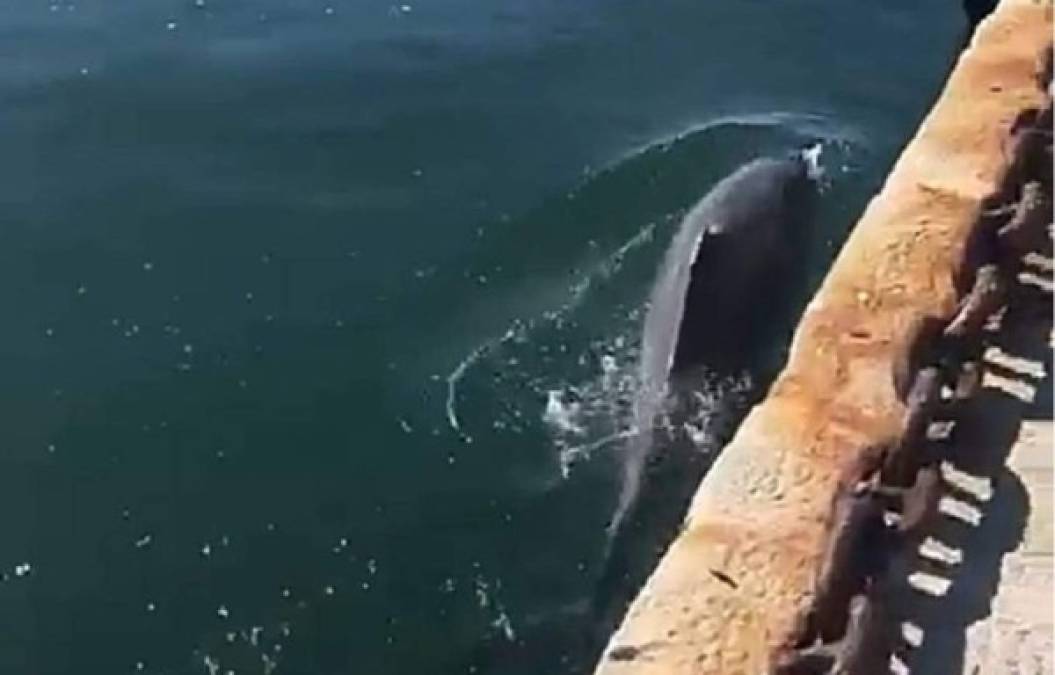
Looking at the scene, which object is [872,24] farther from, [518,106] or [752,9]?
[518,106]

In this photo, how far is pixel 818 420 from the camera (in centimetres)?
545

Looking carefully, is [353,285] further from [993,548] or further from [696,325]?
[993,548]

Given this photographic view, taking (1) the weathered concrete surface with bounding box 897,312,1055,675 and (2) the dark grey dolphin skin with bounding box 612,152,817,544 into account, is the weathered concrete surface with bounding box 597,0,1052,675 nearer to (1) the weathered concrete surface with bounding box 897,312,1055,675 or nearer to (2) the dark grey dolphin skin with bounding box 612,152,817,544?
(1) the weathered concrete surface with bounding box 897,312,1055,675

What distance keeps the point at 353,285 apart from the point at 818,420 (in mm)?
6739

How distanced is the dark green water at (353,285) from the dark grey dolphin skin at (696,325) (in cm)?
17

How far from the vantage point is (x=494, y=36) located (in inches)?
598

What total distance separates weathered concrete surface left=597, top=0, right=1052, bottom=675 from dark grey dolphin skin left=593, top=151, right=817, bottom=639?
2899 mm

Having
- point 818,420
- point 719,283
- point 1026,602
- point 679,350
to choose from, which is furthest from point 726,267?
point 1026,602

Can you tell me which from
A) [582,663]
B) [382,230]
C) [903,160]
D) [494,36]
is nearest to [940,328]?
[903,160]

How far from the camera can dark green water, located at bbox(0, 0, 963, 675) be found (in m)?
9.55

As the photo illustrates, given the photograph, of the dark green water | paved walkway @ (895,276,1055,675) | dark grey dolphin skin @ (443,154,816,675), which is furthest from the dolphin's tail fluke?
paved walkway @ (895,276,1055,675)

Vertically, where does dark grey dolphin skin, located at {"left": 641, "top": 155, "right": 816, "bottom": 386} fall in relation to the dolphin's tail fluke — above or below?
above

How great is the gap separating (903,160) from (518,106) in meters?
7.46

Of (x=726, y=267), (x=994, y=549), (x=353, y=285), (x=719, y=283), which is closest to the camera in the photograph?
(x=994, y=549)
